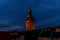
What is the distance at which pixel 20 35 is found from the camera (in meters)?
68.7

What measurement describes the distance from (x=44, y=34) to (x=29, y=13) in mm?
37022

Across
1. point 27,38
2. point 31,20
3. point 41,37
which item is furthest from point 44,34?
point 31,20

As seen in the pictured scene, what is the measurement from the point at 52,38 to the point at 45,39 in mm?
2307

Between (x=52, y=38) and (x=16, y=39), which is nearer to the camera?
(x=52, y=38)

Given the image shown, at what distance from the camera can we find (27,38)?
65.9m

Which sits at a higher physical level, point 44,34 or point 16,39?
point 44,34

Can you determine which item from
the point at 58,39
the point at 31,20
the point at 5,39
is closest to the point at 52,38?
the point at 58,39

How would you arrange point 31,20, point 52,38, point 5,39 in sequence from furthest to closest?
point 31,20 → point 5,39 → point 52,38

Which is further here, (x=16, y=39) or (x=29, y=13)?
(x=29, y=13)

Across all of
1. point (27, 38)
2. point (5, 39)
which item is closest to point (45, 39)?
point (27, 38)

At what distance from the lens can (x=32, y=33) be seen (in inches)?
2699

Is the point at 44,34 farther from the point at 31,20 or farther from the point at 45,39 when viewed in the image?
the point at 31,20

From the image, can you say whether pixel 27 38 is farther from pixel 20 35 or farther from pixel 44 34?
pixel 44 34

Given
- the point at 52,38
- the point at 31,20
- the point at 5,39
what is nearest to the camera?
the point at 52,38
